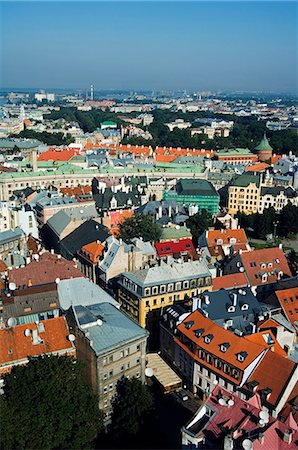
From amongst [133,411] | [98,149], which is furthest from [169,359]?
[98,149]

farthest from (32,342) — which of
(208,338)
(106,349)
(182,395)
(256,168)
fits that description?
(256,168)

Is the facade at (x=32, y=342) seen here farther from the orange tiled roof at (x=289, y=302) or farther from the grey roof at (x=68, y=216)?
the grey roof at (x=68, y=216)

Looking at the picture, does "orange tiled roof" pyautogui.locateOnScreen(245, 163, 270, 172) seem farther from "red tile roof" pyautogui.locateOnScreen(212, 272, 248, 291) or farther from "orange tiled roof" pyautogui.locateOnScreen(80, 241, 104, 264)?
"red tile roof" pyautogui.locateOnScreen(212, 272, 248, 291)

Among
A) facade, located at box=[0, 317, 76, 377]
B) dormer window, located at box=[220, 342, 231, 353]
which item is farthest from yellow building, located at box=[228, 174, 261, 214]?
facade, located at box=[0, 317, 76, 377]

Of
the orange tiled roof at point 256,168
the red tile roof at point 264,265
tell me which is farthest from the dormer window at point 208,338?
the orange tiled roof at point 256,168

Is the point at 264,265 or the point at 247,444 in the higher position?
the point at 264,265

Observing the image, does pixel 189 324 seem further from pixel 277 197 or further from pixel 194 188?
pixel 277 197
